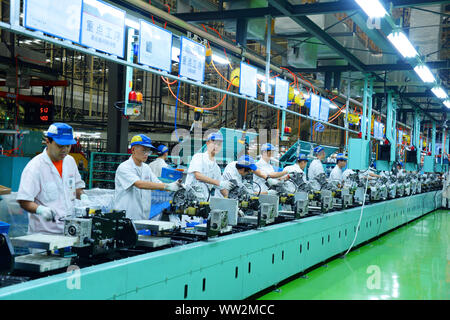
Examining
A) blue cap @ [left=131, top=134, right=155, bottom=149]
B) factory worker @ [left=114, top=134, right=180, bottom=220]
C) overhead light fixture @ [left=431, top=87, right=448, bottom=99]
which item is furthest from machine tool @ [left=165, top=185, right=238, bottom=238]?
overhead light fixture @ [left=431, top=87, right=448, bottom=99]

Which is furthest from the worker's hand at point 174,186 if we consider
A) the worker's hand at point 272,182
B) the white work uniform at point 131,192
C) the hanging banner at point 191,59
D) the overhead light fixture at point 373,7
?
the overhead light fixture at point 373,7

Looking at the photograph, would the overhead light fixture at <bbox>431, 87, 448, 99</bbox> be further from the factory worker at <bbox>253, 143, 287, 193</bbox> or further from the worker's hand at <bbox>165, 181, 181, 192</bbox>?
the worker's hand at <bbox>165, 181, 181, 192</bbox>

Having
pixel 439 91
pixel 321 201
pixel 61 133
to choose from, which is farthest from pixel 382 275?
pixel 439 91

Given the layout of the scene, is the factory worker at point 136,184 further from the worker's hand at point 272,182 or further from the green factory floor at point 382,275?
the worker's hand at point 272,182

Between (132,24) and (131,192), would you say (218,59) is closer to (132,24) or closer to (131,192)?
(132,24)

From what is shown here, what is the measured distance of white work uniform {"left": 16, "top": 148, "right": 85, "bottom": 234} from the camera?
10.2 feet

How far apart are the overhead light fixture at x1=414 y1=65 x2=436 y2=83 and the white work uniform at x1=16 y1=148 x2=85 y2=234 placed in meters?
7.03

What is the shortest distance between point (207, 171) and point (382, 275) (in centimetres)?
293

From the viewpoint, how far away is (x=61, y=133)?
3.15 m

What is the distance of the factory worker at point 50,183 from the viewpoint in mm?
3076
